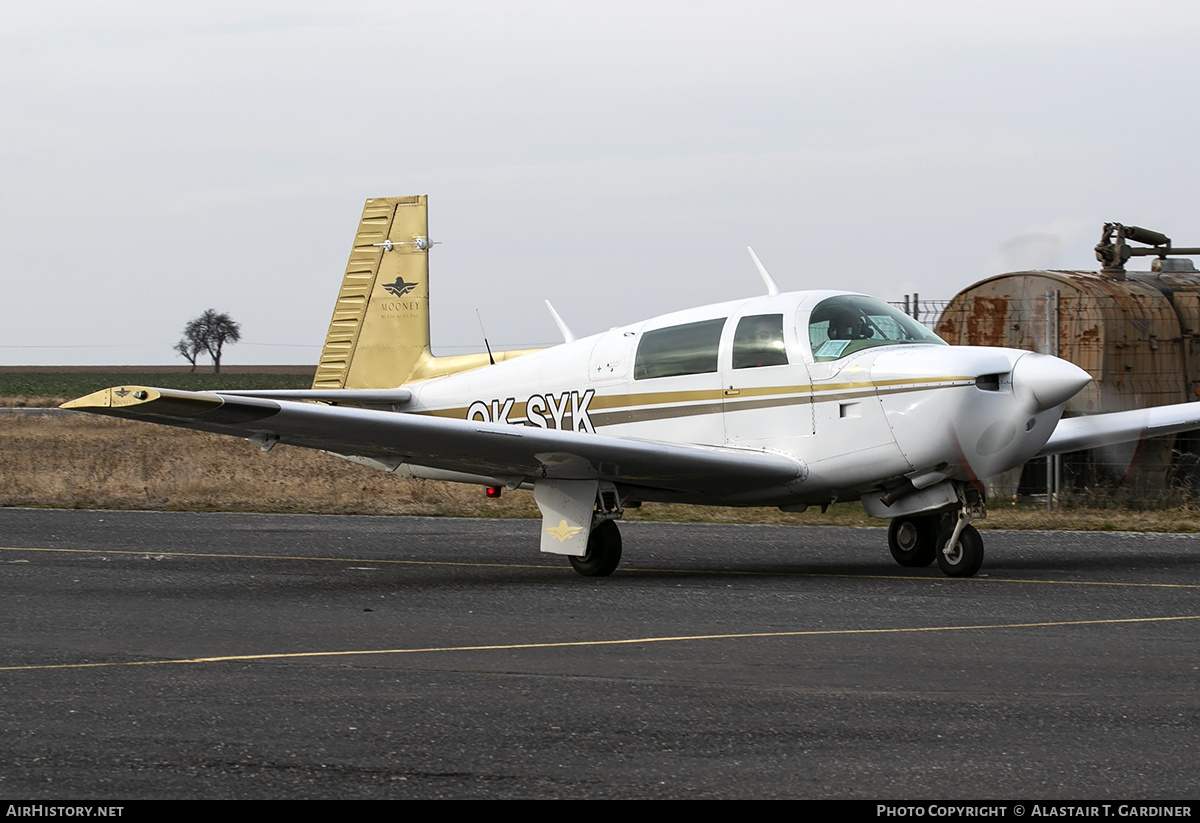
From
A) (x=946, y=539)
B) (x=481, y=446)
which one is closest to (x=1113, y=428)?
(x=946, y=539)

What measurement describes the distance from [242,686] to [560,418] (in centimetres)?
621

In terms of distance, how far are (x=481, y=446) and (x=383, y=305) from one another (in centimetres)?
474

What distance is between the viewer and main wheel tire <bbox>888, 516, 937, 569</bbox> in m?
11.2

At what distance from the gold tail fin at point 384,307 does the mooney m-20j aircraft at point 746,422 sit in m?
1.89

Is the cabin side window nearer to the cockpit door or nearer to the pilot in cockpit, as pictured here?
the cockpit door

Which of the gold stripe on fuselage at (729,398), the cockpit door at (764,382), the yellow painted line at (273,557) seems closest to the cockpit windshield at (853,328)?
the cockpit door at (764,382)

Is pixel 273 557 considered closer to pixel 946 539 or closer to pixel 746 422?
pixel 746 422

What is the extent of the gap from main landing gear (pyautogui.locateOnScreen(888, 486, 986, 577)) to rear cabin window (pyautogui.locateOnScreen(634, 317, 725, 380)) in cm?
210

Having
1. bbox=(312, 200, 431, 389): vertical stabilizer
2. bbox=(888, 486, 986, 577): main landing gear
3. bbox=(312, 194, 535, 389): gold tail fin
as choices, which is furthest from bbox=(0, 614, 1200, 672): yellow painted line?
bbox=(312, 200, 431, 389): vertical stabilizer

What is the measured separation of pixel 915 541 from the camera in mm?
11172

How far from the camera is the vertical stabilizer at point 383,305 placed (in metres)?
14.2
